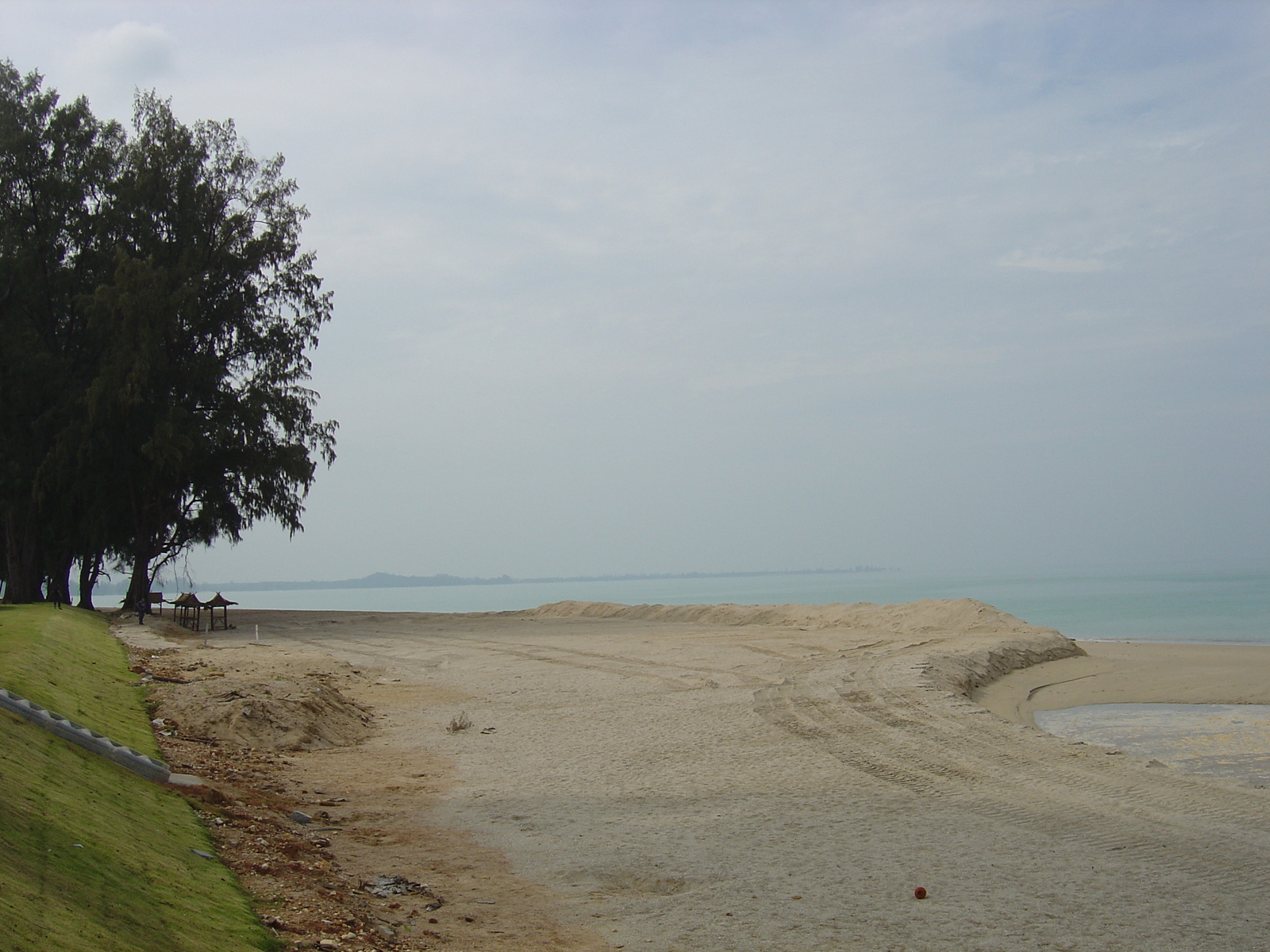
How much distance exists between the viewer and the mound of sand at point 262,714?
11859 millimetres

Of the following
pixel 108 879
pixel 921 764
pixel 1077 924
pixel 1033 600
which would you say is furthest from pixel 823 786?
pixel 1033 600

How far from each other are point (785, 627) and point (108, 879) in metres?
24.9

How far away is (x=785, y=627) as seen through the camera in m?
28.7

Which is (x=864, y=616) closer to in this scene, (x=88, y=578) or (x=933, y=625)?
(x=933, y=625)

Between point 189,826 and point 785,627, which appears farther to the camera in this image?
point 785,627

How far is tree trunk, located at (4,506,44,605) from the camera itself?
31531 mm

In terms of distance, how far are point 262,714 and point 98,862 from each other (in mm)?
7383

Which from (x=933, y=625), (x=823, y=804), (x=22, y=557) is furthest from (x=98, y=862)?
(x=22, y=557)

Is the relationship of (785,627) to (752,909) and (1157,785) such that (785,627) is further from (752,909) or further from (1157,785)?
(752,909)

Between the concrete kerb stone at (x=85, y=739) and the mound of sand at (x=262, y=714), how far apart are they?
320cm

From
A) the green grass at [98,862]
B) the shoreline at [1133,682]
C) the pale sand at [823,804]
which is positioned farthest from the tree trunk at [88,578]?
the shoreline at [1133,682]

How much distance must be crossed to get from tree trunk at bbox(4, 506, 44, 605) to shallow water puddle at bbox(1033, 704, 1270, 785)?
30881 mm

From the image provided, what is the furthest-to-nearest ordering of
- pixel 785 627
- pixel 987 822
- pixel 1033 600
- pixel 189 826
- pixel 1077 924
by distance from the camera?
1. pixel 1033 600
2. pixel 785 627
3. pixel 987 822
4. pixel 189 826
5. pixel 1077 924

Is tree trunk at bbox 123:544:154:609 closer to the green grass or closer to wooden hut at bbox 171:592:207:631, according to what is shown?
wooden hut at bbox 171:592:207:631
